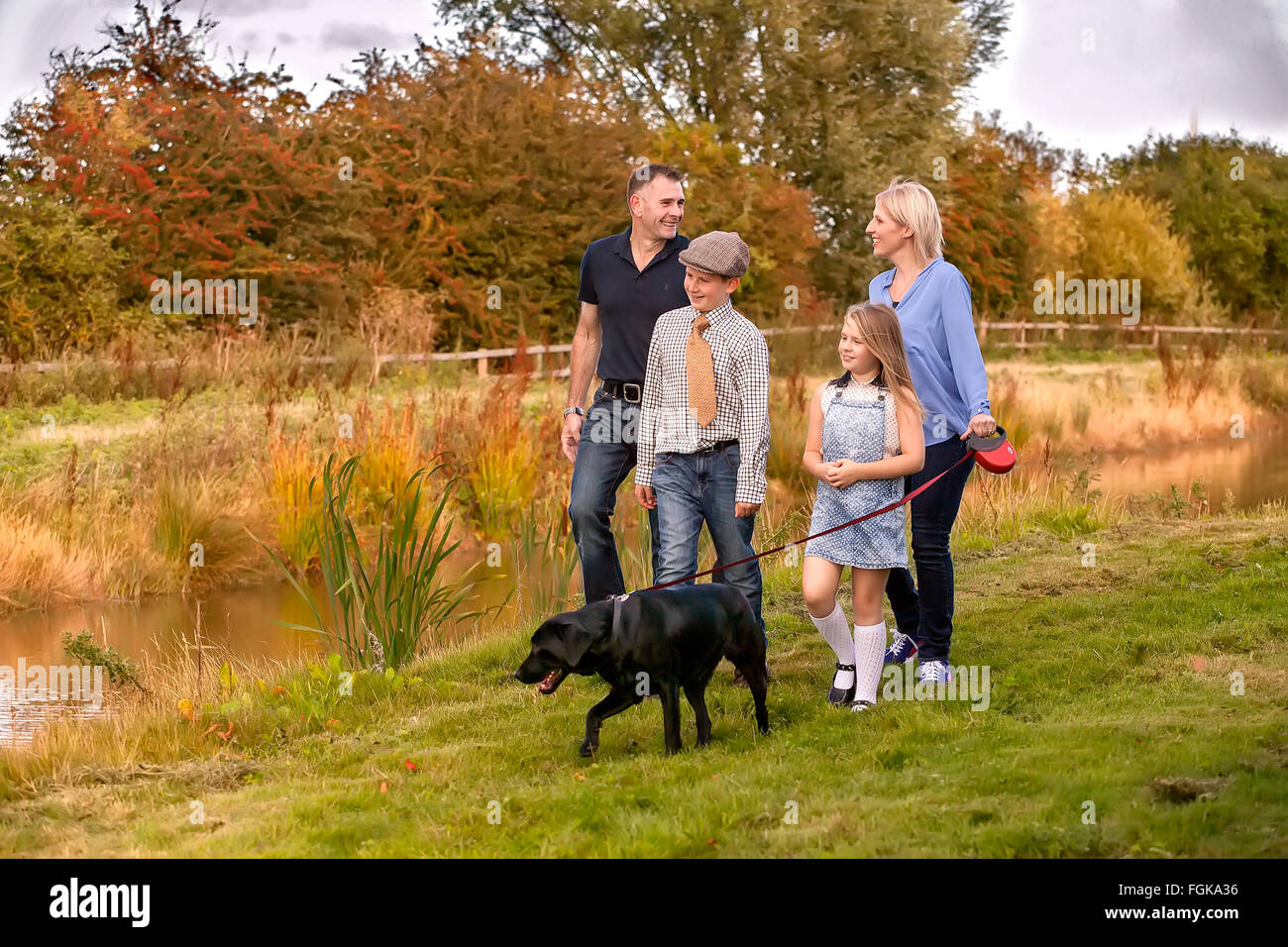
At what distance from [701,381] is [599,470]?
2.37 feet

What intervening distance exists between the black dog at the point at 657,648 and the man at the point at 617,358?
2.96 ft

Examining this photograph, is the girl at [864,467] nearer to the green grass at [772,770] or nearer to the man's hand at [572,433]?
the green grass at [772,770]

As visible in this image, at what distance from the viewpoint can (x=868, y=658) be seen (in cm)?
516

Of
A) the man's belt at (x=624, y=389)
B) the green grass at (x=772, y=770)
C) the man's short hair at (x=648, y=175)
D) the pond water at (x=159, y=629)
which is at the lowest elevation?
the pond water at (x=159, y=629)

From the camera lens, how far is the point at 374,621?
643cm

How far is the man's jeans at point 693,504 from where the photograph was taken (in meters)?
5.29

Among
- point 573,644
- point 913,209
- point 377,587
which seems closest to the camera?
point 573,644

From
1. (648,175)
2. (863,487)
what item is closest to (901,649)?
(863,487)

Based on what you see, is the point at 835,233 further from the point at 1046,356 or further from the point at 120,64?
the point at 120,64

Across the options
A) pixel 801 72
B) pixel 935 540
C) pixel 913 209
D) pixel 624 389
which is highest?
pixel 801 72

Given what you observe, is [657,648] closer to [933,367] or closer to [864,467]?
[864,467]

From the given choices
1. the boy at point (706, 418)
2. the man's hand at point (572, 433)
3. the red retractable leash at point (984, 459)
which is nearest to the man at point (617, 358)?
the man's hand at point (572, 433)

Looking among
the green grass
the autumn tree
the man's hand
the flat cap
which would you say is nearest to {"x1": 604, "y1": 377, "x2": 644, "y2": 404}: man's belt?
the man's hand
